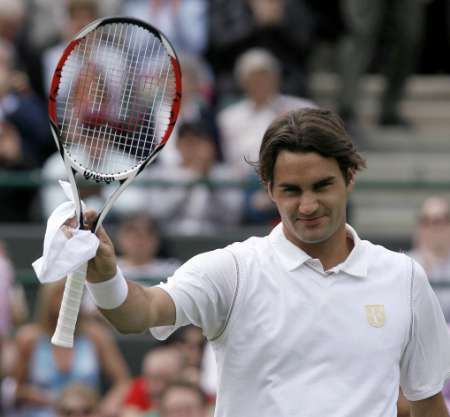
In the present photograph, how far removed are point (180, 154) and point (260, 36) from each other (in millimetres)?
1384

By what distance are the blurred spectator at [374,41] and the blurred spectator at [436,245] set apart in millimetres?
2023

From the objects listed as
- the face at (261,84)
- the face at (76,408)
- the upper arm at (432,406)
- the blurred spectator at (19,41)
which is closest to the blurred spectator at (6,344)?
the face at (76,408)

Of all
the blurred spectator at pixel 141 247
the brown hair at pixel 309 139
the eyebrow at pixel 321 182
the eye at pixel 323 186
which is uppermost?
the brown hair at pixel 309 139

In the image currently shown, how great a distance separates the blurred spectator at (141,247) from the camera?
8344 mm

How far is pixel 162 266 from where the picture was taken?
845cm

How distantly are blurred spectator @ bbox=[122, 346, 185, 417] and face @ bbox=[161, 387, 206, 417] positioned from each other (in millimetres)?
284

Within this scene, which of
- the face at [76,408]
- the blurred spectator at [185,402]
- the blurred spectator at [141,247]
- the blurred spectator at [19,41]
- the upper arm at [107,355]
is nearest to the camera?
the blurred spectator at [185,402]

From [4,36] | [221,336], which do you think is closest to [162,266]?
[4,36]

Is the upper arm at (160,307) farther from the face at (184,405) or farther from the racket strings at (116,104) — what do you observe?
the face at (184,405)

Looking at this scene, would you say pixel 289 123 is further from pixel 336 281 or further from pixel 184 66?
pixel 184 66

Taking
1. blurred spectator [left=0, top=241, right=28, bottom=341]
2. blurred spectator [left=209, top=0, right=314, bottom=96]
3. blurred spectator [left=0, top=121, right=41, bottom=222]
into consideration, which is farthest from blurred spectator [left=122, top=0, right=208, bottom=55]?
blurred spectator [left=0, top=241, right=28, bottom=341]

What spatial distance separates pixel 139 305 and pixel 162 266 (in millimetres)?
4714

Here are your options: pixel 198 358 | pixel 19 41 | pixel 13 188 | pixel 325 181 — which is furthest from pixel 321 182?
pixel 19 41

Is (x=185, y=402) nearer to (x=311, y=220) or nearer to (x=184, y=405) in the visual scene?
(x=184, y=405)
